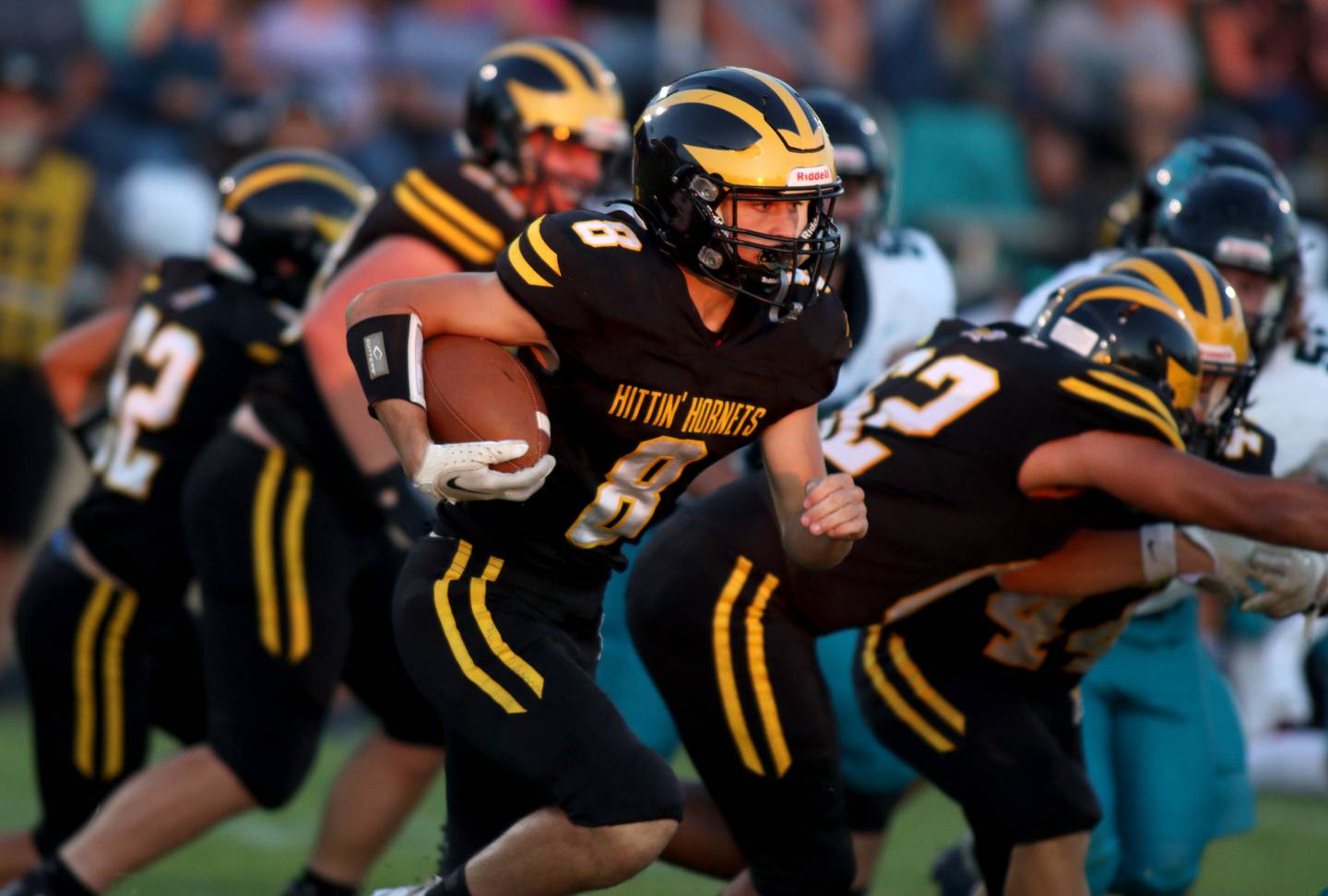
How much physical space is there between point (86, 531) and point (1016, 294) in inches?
192

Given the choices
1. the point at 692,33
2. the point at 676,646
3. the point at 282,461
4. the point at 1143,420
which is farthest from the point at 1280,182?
the point at 692,33

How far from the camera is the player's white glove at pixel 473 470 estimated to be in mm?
3025

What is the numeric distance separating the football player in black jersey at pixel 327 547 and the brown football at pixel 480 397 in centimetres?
84

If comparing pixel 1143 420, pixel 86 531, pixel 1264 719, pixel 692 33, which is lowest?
pixel 1264 719

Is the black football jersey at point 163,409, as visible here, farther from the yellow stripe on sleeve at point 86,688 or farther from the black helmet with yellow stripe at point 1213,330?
the black helmet with yellow stripe at point 1213,330

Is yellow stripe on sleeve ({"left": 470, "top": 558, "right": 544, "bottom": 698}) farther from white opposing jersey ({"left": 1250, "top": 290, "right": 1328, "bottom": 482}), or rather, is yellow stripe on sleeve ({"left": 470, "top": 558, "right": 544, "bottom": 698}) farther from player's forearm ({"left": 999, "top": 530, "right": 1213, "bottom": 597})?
white opposing jersey ({"left": 1250, "top": 290, "right": 1328, "bottom": 482})

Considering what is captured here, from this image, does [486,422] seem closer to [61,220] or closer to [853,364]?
[853,364]

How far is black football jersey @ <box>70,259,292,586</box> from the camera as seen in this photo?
4.48 m

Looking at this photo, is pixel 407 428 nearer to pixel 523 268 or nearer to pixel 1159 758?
pixel 523 268

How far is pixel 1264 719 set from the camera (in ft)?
21.7

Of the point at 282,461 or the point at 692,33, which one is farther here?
the point at 692,33

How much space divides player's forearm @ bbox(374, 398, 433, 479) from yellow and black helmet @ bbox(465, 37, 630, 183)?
1.46m

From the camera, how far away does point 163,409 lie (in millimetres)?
4500

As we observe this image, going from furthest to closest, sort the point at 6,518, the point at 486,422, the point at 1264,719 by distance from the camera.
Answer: the point at 6,518
the point at 1264,719
the point at 486,422
